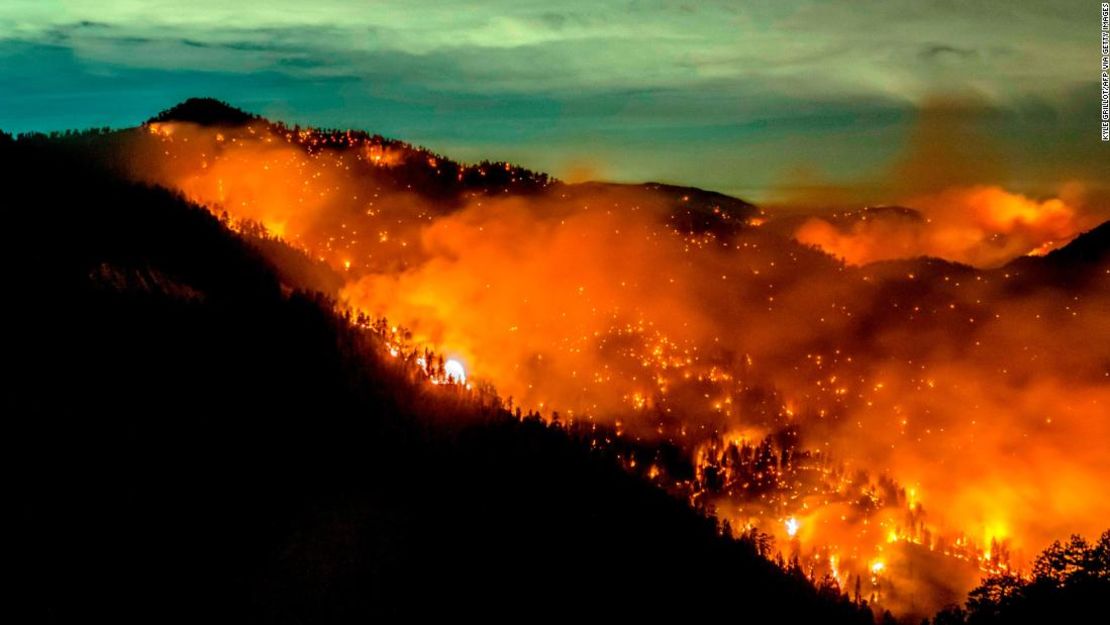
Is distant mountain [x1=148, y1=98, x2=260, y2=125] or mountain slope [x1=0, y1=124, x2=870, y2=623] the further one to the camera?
distant mountain [x1=148, y1=98, x2=260, y2=125]

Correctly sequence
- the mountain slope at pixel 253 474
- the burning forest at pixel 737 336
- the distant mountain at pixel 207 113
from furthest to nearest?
the distant mountain at pixel 207 113, the burning forest at pixel 737 336, the mountain slope at pixel 253 474

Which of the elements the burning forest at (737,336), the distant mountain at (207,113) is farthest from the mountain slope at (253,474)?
the distant mountain at (207,113)

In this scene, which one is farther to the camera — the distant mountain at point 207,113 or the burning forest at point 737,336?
the distant mountain at point 207,113

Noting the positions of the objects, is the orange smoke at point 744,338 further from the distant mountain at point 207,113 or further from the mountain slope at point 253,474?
the mountain slope at point 253,474

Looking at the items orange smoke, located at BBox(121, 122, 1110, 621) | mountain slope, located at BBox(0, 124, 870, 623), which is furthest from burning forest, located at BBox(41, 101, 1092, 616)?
mountain slope, located at BBox(0, 124, 870, 623)

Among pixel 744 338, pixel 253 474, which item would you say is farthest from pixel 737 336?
pixel 253 474

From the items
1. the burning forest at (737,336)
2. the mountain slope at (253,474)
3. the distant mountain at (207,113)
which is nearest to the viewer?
the mountain slope at (253,474)

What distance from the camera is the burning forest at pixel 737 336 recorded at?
3600 inches

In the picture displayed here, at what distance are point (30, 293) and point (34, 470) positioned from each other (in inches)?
368

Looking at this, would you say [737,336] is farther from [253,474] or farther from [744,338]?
[253,474]

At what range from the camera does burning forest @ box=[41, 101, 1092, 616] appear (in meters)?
91.4

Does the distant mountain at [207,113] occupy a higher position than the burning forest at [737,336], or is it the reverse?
the distant mountain at [207,113]

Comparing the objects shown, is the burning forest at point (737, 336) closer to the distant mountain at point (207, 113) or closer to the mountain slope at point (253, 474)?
the distant mountain at point (207, 113)

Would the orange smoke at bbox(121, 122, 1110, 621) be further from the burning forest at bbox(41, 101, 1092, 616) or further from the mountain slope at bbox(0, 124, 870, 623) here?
the mountain slope at bbox(0, 124, 870, 623)
